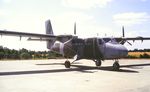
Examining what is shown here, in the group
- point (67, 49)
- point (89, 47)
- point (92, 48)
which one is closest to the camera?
point (92, 48)

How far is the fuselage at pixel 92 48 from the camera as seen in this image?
764 inches

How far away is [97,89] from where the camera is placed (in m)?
10.3

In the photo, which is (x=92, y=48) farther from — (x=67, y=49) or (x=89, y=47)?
(x=67, y=49)

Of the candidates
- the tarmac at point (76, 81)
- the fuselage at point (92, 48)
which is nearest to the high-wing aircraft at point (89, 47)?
the fuselage at point (92, 48)

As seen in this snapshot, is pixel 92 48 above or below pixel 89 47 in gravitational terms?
below

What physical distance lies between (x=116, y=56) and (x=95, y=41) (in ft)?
10.0

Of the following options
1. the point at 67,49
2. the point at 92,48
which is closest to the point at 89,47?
the point at 92,48

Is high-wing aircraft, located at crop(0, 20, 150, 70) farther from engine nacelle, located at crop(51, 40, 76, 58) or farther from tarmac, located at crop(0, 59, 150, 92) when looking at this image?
tarmac, located at crop(0, 59, 150, 92)

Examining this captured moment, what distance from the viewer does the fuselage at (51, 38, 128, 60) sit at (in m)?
19.4

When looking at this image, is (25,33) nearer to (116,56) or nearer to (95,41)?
(95,41)

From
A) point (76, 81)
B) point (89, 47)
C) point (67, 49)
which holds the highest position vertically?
point (89, 47)

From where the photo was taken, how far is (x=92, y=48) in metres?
22.0

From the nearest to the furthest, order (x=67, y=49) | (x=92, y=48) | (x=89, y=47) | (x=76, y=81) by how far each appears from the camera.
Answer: (x=76, y=81) → (x=92, y=48) → (x=89, y=47) → (x=67, y=49)

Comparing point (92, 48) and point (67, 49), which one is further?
A: point (67, 49)
